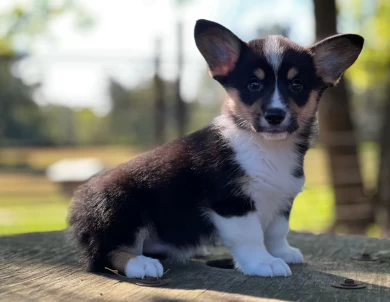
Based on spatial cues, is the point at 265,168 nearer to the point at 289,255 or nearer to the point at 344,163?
the point at 289,255

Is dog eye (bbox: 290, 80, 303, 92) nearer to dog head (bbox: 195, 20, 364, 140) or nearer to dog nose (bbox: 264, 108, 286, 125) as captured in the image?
dog head (bbox: 195, 20, 364, 140)

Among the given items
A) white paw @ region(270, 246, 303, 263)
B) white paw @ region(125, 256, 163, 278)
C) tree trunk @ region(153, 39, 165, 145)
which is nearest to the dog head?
white paw @ region(270, 246, 303, 263)

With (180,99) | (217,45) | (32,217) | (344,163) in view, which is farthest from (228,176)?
(32,217)

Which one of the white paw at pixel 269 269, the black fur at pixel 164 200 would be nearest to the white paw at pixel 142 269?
the black fur at pixel 164 200

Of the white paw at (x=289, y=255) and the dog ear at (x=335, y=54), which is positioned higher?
the dog ear at (x=335, y=54)

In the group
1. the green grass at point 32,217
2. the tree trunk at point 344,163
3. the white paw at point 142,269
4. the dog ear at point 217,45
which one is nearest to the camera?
the white paw at point 142,269

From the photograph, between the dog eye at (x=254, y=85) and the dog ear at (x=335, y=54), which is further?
the dog ear at (x=335, y=54)

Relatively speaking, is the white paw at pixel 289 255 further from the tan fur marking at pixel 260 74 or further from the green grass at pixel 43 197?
the green grass at pixel 43 197
